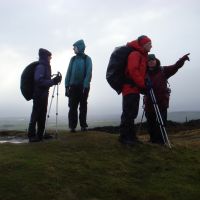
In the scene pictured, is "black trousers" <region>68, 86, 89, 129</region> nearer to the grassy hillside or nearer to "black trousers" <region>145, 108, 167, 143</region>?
the grassy hillside

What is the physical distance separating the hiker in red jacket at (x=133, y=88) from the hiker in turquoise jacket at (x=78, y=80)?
2.18m

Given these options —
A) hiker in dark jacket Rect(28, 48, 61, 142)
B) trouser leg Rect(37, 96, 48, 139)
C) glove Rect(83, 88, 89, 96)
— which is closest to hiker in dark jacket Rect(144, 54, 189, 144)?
glove Rect(83, 88, 89, 96)

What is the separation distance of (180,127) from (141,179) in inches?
564

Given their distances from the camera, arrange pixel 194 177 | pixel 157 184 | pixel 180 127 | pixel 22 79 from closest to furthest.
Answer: pixel 157 184
pixel 194 177
pixel 22 79
pixel 180 127

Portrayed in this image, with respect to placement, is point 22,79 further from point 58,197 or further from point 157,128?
point 58,197

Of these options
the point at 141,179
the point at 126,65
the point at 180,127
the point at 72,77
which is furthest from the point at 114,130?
the point at 141,179

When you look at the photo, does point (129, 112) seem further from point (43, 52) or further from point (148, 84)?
point (43, 52)

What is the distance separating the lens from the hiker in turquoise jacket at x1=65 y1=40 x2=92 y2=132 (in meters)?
15.9

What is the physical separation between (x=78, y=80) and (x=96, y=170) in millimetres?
4767

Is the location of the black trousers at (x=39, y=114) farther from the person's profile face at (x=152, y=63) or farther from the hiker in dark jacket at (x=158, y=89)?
the person's profile face at (x=152, y=63)

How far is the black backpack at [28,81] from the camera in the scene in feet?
49.7

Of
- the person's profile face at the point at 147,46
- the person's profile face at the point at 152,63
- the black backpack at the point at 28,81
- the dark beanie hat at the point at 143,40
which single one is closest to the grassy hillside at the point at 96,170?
the black backpack at the point at 28,81

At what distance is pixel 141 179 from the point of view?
468 inches

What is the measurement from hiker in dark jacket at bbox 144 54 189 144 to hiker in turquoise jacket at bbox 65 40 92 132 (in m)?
2.02
